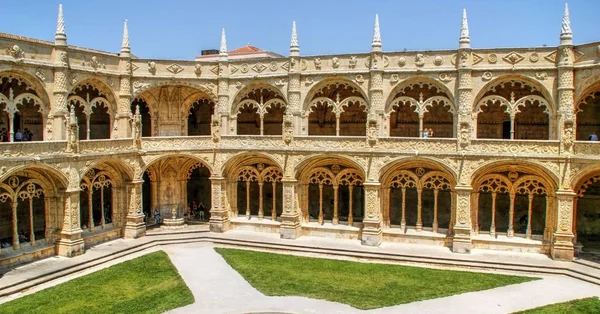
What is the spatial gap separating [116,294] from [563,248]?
2082 centimetres

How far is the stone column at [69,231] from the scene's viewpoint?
25203 millimetres

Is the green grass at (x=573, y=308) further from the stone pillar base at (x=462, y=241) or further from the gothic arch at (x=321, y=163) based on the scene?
the gothic arch at (x=321, y=163)

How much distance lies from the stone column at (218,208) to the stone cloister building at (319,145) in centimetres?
10

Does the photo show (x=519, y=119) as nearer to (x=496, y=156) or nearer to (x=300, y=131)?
(x=496, y=156)

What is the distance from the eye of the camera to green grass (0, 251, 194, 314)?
1914 cm

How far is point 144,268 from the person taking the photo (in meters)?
24.3

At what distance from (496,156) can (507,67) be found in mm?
4632

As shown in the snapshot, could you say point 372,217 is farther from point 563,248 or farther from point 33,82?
point 33,82

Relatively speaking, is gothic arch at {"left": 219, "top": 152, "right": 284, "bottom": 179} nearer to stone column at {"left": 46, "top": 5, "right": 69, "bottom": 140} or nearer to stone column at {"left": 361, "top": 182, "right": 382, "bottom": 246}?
stone column at {"left": 361, "top": 182, "right": 382, "bottom": 246}

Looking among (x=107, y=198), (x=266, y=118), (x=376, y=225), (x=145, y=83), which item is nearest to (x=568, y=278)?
(x=376, y=225)

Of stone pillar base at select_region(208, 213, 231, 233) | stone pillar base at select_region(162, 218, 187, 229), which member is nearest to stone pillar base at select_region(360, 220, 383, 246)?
stone pillar base at select_region(208, 213, 231, 233)

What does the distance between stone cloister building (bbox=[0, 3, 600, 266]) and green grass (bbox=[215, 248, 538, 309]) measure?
3834mm

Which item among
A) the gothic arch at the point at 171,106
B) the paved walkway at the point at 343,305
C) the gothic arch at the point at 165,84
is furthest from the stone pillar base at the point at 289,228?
the gothic arch at the point at 171,106

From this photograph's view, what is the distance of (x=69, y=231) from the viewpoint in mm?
25234
